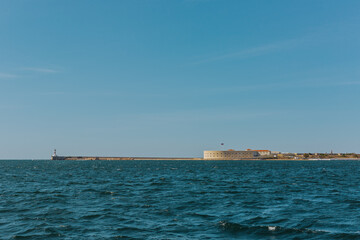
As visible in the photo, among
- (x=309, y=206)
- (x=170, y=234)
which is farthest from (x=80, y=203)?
(x=309, y=206)

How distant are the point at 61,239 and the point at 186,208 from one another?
1251 cm

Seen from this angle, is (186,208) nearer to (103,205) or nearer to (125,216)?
(125,216)

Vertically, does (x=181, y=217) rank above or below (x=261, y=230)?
below

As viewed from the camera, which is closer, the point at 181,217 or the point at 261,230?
the point at 261,230

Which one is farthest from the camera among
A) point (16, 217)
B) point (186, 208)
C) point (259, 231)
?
point (186, 208)

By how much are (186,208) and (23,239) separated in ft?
45.5

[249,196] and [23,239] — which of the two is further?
[249,196]

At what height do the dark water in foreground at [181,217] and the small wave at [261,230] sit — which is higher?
the small wave at [261,230]

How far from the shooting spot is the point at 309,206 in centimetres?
2872

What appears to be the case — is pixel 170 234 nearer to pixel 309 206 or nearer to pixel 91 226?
pixel 91 226

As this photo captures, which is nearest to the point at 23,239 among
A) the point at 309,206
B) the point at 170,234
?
the point at 170,234

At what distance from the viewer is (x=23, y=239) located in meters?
18.7

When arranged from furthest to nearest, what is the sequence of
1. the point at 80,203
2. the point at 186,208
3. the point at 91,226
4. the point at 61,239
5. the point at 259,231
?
the point at 80,203 → the point at 186,208 → the point at 91,226 → the point at 259,231 → the point at 61,239

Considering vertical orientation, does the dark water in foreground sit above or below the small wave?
below
